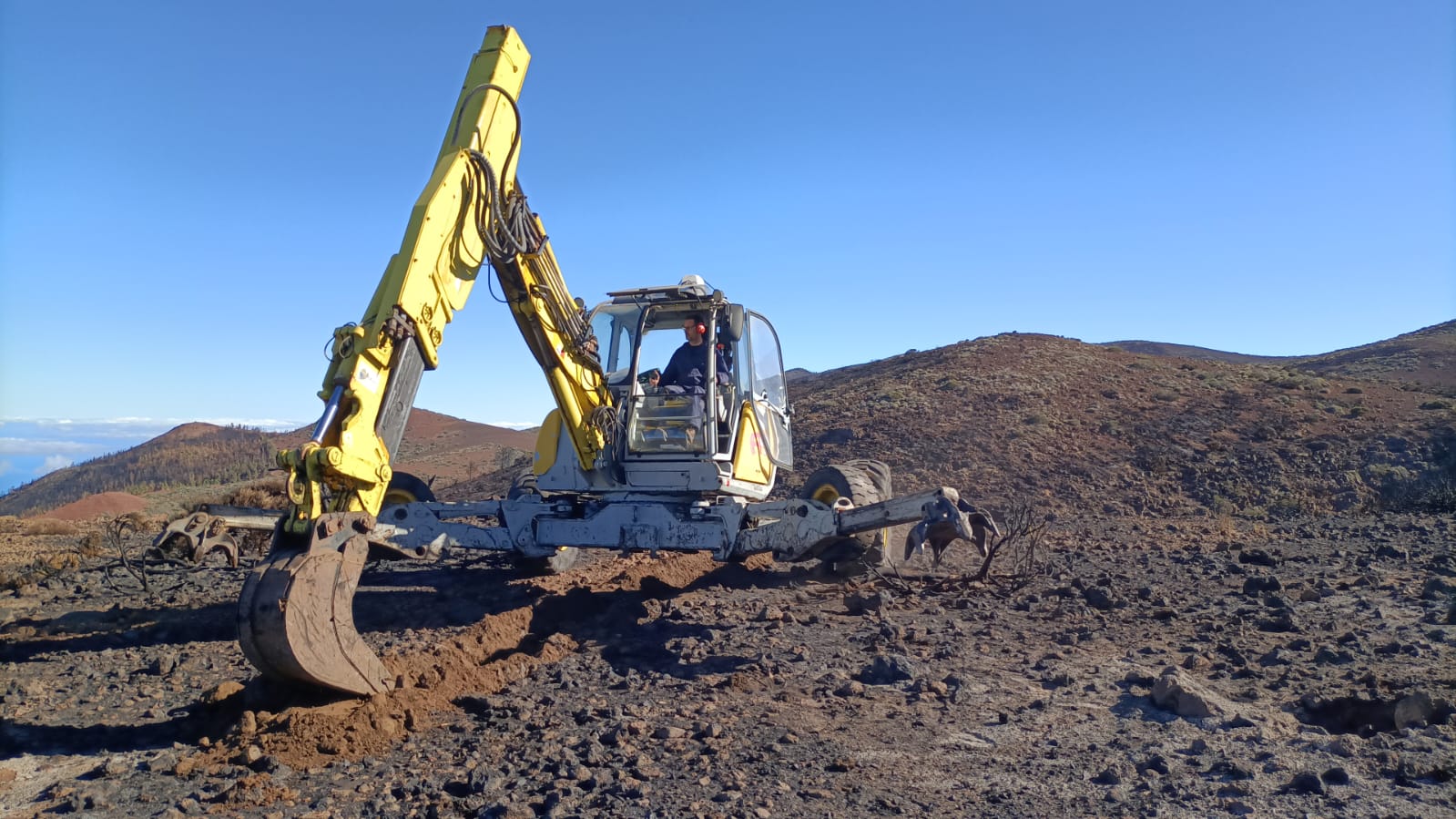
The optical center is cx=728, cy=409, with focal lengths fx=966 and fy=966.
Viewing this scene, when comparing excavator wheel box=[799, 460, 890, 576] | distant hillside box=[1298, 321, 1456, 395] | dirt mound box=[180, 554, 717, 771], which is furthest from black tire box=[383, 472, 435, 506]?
distant hillside box=[1298, 321, 1456, 395]

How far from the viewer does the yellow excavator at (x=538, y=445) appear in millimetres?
5781

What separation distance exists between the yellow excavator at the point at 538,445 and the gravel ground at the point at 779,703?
647 mm

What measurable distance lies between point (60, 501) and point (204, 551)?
121 feet

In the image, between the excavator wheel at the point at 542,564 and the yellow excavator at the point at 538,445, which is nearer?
the yellow excavator at the point at 538,445

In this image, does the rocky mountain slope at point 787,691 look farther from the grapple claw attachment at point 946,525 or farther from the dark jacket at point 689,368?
the dark jacket at point 689,368

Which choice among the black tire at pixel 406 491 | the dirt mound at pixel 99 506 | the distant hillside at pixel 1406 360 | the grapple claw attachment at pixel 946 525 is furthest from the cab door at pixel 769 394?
the distant hillside at pixel 1406 360

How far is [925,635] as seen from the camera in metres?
7.86

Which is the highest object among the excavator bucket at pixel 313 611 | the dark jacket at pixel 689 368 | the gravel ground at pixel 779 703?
the dark jacket at pixel 689 368

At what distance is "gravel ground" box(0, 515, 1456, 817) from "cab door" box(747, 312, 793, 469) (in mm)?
1816

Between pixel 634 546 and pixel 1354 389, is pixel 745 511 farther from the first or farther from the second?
pixel 1354 389

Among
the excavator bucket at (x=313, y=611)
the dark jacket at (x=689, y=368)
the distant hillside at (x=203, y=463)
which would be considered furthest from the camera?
the distant hillside at (x=203, y=463)

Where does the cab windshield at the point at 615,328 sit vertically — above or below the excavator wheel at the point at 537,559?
above

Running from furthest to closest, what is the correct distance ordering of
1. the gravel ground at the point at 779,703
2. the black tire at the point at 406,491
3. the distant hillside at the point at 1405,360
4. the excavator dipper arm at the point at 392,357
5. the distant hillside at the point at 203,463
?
the distant hillside at the point at 1405,360 < the distant hillside at the point at 203,463 < the black tire at the point at 406,491 < the excavator dipper arm at the point at 392,357 < the gravel ground at the point at 779,703

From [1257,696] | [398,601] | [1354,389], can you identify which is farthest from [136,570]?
[1354,389]
